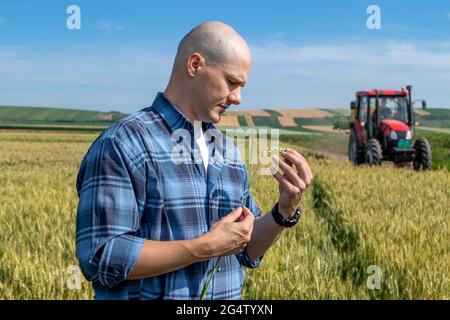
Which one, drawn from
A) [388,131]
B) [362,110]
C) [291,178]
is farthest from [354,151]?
[291,178]

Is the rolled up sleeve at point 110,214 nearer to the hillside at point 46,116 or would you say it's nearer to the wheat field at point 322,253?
the wheat field at point 322,253

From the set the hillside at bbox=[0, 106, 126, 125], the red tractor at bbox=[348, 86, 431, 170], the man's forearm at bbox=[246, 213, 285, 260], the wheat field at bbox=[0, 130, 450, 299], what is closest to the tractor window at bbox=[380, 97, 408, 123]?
the red tractor at bbox=[348, 86, 431, 170]

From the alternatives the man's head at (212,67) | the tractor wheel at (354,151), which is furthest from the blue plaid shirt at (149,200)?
the tractor wheel at (354,151)

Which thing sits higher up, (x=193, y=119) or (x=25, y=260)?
(x=193, y=119)

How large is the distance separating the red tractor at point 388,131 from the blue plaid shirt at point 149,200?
12000 millimetres

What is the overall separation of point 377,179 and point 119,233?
31.2 ft

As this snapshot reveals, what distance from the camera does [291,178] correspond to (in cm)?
172

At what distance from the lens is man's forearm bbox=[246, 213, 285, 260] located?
186 centimetres

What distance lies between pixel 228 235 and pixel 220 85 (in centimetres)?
40

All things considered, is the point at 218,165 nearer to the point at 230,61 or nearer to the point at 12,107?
the point at 230,61

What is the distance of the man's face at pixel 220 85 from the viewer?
1551mm

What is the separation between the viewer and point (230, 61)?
154cm

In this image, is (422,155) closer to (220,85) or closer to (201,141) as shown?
(201,141)
